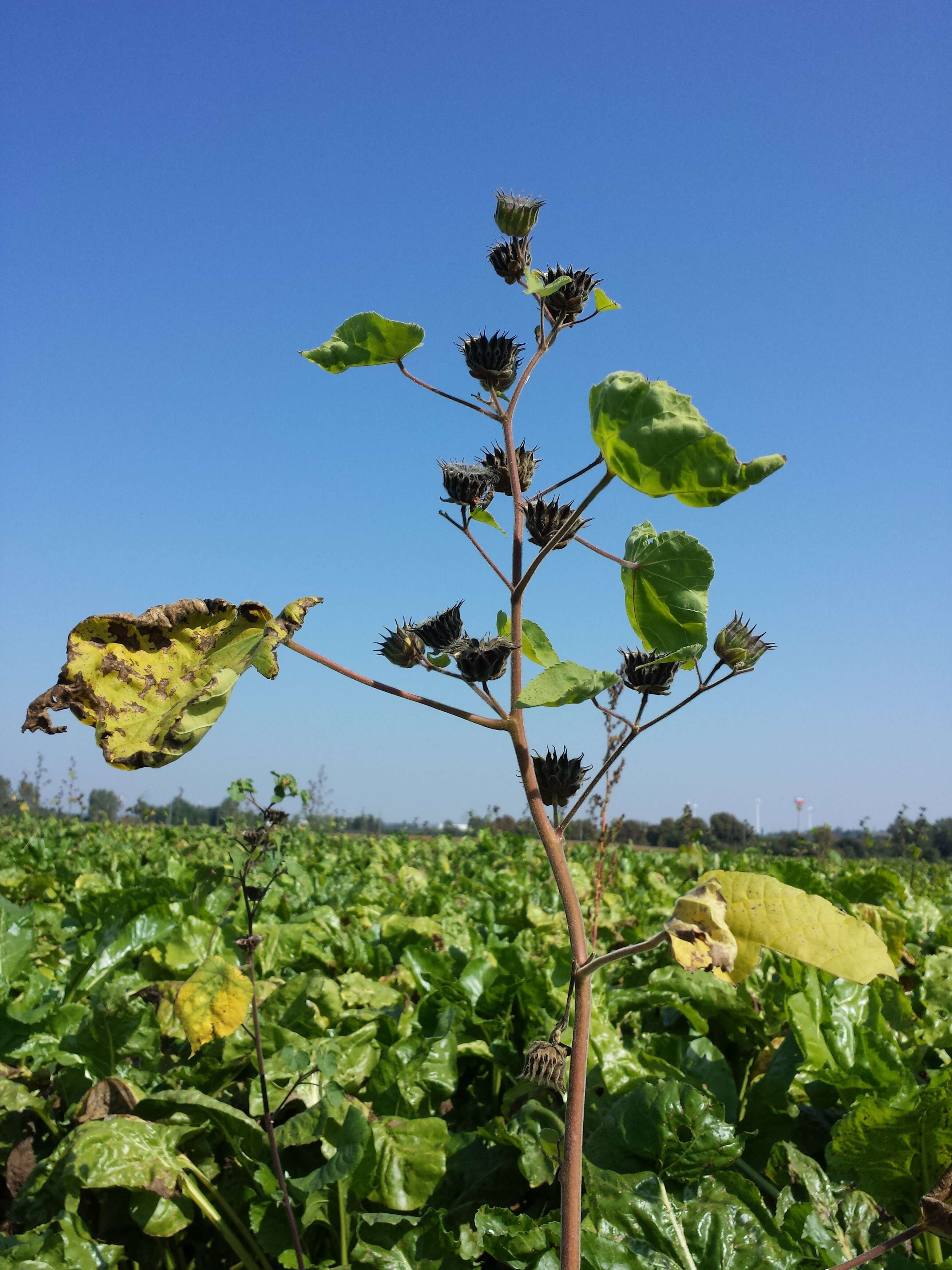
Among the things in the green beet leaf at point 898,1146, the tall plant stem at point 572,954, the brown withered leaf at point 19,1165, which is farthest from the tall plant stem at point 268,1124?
the green beet leaf at point 898,1146

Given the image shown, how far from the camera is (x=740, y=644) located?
1.37 meters

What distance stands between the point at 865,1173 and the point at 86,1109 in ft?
7.06

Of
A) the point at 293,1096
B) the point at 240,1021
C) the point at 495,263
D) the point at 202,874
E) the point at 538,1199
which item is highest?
the point at 495,263

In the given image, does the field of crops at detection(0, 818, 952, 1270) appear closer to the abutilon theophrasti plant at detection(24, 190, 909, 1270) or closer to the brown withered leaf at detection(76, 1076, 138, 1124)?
the brown withered leaf at detection(76, 1076, 138, 1124)

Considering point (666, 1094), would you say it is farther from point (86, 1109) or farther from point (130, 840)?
point (130, 840)

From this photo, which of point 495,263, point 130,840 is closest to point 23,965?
point 495,263

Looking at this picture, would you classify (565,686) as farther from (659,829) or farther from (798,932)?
(659,829)

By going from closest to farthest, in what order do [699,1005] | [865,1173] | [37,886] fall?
[865,1173]
[699,1005]
[37,886]

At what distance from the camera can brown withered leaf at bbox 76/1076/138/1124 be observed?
250 cm

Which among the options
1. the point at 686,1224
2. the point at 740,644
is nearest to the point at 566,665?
the point at 740,644

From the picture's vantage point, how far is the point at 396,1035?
2889mm

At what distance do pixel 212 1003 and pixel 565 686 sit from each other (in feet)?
5.74

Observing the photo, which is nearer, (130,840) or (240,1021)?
(240,1021)

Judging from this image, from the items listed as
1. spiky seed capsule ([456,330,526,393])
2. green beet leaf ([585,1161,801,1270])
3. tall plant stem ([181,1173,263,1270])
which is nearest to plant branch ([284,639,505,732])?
spiky seed capsule ([456,330,526,393])
